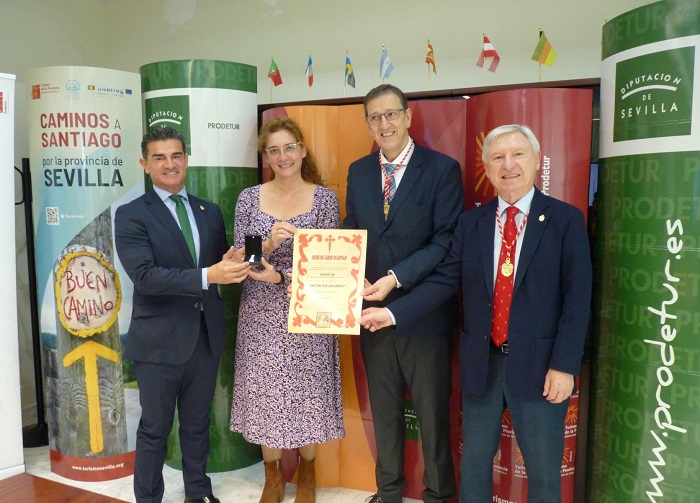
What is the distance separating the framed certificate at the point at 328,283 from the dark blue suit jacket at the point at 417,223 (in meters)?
0.12

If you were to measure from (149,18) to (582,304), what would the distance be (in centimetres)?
424

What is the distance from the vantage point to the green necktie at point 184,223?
8.15 ft

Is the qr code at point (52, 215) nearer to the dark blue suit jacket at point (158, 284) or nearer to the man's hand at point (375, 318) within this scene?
the dark blue suit jacket at point (158, 284)

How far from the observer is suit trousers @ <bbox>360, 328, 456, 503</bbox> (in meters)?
2.39

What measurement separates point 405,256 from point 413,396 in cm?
63

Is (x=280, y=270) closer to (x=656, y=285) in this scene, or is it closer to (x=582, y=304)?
(x=582, y=304)

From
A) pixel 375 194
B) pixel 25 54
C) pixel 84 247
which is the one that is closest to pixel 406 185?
pixel 375 194

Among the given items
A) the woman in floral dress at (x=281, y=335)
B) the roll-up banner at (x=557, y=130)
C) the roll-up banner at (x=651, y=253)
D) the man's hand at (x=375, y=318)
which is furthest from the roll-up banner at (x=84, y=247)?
the roll-up banner at (x=651, y=253)

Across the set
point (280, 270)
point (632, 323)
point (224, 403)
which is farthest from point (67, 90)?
point (632, 323)

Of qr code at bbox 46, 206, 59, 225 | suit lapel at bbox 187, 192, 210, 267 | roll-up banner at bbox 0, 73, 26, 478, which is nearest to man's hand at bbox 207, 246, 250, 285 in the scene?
suit lapel at bbox 187, 192, 210, 267

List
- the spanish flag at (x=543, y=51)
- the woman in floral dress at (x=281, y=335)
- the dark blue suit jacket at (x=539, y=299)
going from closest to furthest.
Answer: the dark blue suit jacket at (x=539, y=299) → the woman in floral dress at (x=281, y=335) → the spanish flag at (x=543, y=51)

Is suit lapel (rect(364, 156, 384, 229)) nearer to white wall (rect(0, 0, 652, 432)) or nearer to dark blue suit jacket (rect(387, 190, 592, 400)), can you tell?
dark blue suit jacket (rect(387, 190, 592, 400))

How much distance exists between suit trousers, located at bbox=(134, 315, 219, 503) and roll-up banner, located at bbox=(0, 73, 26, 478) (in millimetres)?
1052

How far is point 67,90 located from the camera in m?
2.90
